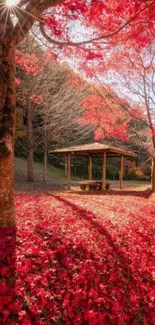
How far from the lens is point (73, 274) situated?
401cm

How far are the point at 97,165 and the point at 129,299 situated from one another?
3066cm

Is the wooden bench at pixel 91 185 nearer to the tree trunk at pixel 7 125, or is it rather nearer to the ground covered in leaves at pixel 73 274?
the ground covered in leaves at pixel 73 274

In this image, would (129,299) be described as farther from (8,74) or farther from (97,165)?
(97,165)

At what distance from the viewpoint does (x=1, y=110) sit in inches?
183

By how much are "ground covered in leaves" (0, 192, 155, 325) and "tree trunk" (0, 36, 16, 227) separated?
0.41 metres

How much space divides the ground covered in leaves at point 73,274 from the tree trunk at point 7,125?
41 centimetres

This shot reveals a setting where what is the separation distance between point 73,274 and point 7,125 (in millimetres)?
2697

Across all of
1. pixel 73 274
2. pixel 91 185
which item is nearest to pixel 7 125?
pixel 73 274

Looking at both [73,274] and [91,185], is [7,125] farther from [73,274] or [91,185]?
[91,185]

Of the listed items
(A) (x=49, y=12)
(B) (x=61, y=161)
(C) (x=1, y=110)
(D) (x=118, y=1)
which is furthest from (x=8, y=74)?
(B) (x=61, y=161)

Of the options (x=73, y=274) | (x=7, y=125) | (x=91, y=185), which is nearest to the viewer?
(x=73, y=274)

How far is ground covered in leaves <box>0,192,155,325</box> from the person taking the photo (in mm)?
3291

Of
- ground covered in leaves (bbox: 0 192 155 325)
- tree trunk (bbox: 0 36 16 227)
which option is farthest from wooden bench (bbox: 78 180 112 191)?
tree trunk (bbox: 0 36 16 227)

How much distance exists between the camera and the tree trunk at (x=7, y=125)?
4.54 m
